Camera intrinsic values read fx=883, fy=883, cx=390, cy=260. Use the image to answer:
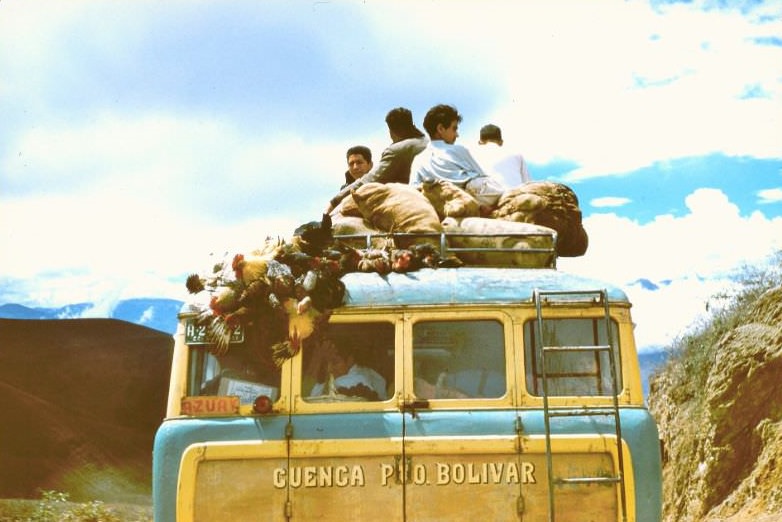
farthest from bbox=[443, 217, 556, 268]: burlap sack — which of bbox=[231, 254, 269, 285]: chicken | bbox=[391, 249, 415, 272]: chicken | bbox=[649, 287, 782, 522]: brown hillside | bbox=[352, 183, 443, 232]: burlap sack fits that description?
bbox=[649, 287, 782, 522]: brown hillside

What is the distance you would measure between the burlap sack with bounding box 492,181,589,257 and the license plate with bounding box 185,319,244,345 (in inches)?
95.0

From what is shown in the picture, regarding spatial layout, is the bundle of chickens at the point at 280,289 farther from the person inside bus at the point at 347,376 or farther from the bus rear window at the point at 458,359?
the bus rear window at the point at 458,359

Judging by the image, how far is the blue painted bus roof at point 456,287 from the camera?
18.0 feet

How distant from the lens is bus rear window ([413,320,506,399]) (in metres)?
5.39

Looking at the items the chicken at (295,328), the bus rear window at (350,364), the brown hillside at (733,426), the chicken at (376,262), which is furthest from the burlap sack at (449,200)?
the brown hillside at (733,426)

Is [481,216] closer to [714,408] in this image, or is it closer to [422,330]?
[422,330]

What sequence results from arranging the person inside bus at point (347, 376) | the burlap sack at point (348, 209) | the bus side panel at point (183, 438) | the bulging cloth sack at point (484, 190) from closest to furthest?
the bus side panel at point (183, 438) < the person inside bus at point (347, 376) < the burlap sack at point (348, 209) < the bulging cloth sack at point (484, 190)

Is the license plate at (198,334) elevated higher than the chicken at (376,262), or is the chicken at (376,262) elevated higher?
the chicken at (376,262)

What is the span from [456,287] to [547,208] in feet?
5.24

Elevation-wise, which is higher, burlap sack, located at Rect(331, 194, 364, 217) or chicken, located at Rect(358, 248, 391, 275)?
burlap sack, located at Rect(331, 194, 364, 217)

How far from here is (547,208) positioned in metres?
6.80

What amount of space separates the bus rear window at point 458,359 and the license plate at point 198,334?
1.09 m

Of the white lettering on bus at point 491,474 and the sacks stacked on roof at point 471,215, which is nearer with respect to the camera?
the white lettering on bus at point 491,474

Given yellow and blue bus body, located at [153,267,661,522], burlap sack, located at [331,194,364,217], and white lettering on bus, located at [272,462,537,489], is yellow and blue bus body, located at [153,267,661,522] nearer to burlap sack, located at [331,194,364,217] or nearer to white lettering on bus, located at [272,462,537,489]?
white lettering on bus, located at [272,462,537,489]
